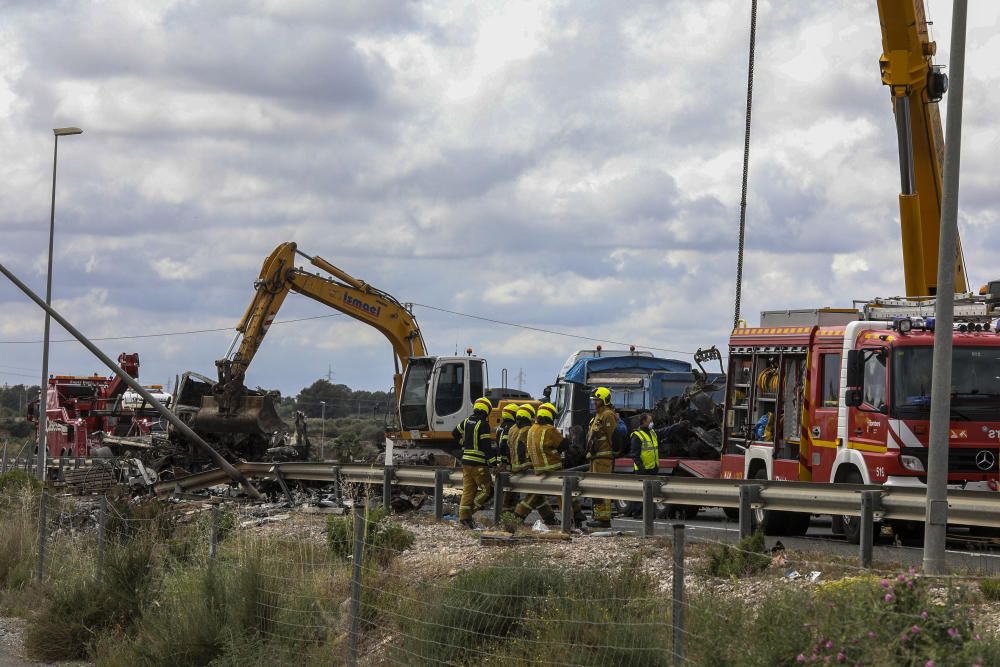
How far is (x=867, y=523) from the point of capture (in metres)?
12.5

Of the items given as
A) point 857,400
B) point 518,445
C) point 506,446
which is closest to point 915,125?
point 857,400

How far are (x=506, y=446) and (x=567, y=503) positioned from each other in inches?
107

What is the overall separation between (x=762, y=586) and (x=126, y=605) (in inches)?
286

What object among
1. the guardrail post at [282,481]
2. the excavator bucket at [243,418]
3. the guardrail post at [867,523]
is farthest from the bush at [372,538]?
the excavator bucket at [243,418]

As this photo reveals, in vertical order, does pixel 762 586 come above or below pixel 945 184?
below

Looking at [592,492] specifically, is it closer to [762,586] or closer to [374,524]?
[374,524]

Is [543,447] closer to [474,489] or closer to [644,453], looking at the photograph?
[474,489]

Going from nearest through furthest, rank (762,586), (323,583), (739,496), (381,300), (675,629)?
(675,629)
(762,586)
(323,583)
(739,496)
(381,300)

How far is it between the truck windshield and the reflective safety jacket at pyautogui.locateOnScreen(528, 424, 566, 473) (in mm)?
4147

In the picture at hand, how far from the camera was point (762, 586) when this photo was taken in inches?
416

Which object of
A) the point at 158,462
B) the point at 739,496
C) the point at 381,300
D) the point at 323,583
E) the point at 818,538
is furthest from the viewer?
the point at 381,300

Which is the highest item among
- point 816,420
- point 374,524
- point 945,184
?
point 945,184

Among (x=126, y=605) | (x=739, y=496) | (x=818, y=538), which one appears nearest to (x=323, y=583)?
(x=126, y=605)

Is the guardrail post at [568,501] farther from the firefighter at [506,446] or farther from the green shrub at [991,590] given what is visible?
the green shrub at [991,590]
